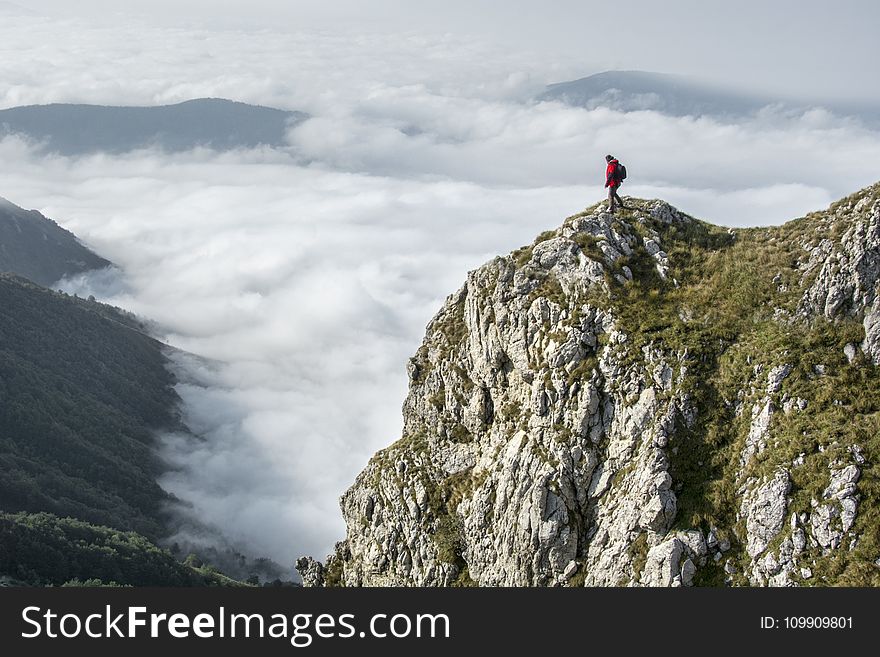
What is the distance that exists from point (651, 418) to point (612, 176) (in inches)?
682

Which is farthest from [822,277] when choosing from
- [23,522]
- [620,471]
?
[23,522]

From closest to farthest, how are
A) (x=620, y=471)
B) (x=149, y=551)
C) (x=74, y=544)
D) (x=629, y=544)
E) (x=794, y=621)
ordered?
(x=794, y=621)
(x=629, y=544)
(x=620, y=471)
(x=74, y=544)
(x=149, y=551)

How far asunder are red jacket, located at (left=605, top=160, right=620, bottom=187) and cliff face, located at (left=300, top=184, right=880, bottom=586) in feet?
7.43

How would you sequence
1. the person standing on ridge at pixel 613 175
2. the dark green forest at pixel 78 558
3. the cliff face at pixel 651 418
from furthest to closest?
the dark green forest at pixel 78 558
the person standing on ridge at pixel 613 175
the cliff face at pixel 651 418

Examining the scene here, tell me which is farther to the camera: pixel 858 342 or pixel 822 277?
pixel 822 277

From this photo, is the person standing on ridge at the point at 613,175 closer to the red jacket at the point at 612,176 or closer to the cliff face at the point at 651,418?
the red jacket at the point at 612,176

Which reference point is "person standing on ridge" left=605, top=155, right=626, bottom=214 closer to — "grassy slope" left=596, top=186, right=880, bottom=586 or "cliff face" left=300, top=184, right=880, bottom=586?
"cliff face" left=300, top=184, right=880, bottom=586

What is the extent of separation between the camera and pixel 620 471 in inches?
1358

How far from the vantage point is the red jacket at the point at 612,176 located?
44.2 metres

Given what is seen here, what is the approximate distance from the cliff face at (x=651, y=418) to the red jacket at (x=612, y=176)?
2264mm

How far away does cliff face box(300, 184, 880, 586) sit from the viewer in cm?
2933

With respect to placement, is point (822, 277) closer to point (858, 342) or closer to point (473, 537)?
point (858, 342)

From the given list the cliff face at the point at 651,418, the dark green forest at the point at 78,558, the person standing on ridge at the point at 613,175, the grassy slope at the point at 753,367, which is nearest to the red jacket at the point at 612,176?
the person standing on ridge at the point at 613,175

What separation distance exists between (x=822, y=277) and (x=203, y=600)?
32.5 meters
